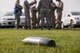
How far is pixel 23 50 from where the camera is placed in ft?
30.6

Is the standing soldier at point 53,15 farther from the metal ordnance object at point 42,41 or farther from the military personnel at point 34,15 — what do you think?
the metal ordnance object at point 42,41

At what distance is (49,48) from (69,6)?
21.8 meters

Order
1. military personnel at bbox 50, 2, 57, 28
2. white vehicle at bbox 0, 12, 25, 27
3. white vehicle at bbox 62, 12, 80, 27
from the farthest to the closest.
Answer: white vehicle at bbox 0, 12, 25, 27, white vehicle at bbox 62, 12, 80, 27, military personnel at bbox 50, 2, 57, 28

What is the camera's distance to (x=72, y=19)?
103 ft

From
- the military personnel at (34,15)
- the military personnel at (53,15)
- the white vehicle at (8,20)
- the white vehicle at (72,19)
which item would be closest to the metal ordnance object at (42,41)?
the military personnel at (53,15)

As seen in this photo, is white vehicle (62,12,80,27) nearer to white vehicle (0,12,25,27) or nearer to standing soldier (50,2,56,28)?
white vehicle (0,12,25,27)

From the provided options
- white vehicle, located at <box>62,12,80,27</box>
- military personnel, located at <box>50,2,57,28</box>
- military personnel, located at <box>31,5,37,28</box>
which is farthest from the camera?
white vehicle, located at <box>62,12,80,27</box>

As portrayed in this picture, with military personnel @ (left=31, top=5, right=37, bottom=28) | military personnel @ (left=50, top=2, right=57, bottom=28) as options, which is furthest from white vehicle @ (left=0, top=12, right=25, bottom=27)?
military personnel @ (left=50, top=2, right=57, bottom=28)

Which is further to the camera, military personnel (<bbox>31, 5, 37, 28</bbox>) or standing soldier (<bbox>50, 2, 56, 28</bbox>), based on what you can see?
military personnel (<bbox>31, 5, 37, 28</bbox>)

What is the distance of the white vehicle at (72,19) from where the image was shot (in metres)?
30.6

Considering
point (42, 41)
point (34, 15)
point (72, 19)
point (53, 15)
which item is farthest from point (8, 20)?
point (42, 41)

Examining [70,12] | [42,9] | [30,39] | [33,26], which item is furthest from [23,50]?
[70,12]

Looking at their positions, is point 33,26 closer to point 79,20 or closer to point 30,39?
point 79,20

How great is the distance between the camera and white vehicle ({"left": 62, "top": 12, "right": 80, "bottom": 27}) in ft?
100
